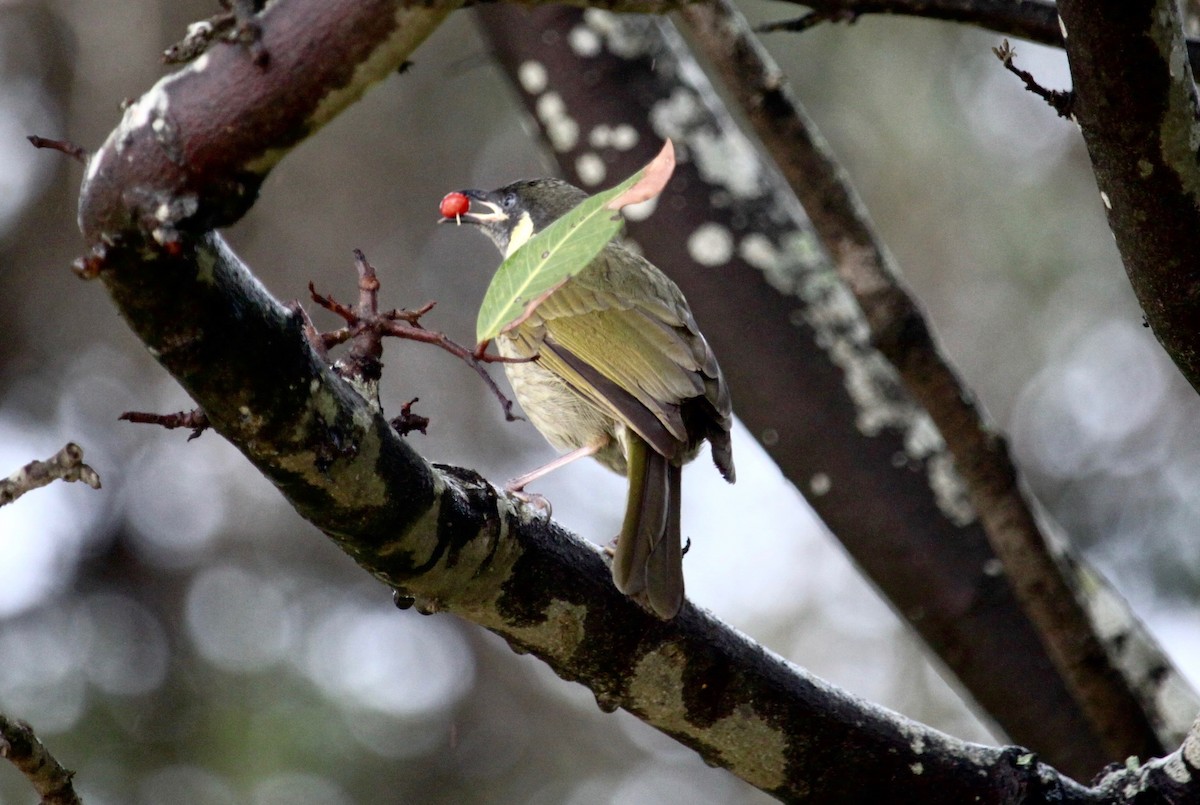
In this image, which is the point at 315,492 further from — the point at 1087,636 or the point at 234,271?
the point at 1087,636

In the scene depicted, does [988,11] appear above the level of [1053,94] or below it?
above

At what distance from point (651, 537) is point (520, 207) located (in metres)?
2.20

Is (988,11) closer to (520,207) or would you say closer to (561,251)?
(561,251)

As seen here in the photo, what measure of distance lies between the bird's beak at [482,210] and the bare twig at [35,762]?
2623mm

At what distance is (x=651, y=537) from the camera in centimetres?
253

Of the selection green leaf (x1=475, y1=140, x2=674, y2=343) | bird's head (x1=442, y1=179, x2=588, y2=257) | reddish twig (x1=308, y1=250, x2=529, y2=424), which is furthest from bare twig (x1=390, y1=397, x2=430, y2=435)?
bird's head (x1=442, y1=179, x2=588, y2=257)

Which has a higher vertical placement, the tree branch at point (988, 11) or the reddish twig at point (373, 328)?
the tree branch at point (988, 11)

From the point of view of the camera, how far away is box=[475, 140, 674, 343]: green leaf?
1.64 meters

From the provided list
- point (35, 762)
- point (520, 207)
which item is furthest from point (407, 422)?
point (520, 207)

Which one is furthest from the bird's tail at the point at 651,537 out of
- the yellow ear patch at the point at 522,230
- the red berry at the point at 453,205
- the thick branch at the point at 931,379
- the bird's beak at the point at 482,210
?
the bird's beak at the point at 482,210

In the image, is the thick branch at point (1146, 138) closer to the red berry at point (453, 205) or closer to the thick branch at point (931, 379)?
the thick branch at point (931, 379)

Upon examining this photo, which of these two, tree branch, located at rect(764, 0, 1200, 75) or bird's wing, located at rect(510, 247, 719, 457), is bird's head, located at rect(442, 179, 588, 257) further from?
tree branch, located at rect(764, 0, 1200, 75)

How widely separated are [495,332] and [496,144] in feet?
23.0

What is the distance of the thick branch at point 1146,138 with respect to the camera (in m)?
1.66
